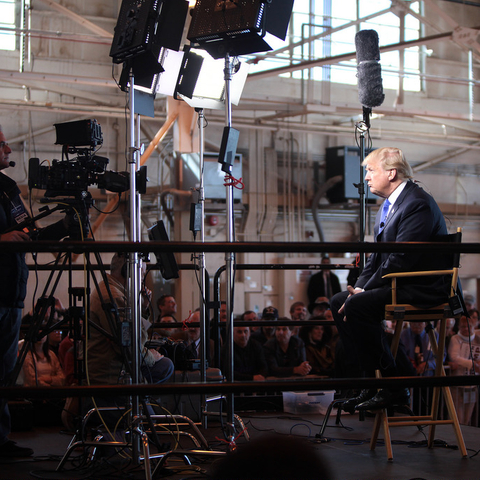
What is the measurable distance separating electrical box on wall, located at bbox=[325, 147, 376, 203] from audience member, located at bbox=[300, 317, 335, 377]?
13.0ft

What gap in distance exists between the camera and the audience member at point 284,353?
5305 mm

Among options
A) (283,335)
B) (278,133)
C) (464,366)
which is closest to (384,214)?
(283,335)

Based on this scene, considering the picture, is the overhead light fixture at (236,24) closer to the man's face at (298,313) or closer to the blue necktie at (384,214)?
the blue necktie at (384,214)

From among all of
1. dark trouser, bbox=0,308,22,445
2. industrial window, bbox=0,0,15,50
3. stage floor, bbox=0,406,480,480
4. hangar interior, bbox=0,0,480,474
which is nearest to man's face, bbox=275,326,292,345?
stage floor, bbox=0,406,480,480

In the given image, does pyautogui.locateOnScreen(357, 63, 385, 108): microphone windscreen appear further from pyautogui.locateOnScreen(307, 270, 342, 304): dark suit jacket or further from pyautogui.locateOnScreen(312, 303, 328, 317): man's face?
pyautogui.locateOnScreen(307, 270, 342, 304): dark suit jacket

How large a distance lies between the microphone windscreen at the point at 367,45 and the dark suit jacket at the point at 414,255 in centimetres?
117

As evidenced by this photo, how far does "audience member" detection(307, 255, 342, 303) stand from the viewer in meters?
9.22

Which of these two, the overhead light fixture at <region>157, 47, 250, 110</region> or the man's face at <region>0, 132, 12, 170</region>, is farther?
the overhead light fixture at <region>157, 47, 250, 110</region>

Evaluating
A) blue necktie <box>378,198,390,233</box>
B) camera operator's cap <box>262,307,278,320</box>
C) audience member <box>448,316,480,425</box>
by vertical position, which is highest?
blue necktie <box>378,198,390,233</box>

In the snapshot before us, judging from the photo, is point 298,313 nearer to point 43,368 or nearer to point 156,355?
point 43,368

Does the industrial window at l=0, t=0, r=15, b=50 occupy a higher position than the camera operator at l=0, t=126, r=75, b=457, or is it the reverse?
the industrial window at l=0, t=0, r=15, b=50

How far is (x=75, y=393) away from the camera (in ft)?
5.17

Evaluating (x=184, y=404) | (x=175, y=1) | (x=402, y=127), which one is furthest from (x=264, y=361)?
(x=402, y=127)

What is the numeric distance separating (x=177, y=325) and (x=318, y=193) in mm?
6468
